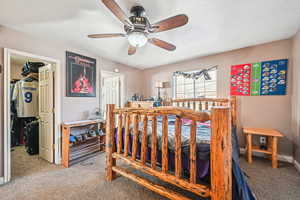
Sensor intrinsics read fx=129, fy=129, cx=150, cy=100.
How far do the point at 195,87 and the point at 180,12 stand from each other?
2287 mm

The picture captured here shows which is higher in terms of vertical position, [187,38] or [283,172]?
[187,38]

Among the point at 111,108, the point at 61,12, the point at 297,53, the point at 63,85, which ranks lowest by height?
the point at 111,108

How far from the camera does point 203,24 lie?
6.57 ft

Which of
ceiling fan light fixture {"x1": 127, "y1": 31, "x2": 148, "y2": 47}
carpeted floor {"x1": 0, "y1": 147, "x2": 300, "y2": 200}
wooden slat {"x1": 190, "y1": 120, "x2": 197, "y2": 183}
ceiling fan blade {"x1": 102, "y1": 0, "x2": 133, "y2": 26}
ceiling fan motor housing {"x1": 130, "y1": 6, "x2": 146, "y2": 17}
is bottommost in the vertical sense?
carpeted floor {"x1": 0, "y1": 147, "x2": 300, "y2": 200}

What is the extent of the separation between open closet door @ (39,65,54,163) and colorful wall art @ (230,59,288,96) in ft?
13.1

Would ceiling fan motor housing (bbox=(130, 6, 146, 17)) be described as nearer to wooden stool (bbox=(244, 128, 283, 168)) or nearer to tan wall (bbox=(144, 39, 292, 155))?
tan wall (bbox=(144, 39, 292, 155))

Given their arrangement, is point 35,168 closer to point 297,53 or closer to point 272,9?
point 272,9

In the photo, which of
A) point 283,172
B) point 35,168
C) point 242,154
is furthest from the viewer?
point 242,154

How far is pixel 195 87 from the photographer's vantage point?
12.0 ft

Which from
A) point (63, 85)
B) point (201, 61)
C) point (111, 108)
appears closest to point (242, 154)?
point (201, 61)

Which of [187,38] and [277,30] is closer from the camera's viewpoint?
[277,30]

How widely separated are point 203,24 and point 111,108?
6.33ft

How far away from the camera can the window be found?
3.38 m

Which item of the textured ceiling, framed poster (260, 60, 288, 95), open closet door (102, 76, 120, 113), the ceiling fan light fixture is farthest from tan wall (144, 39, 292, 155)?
open closet door (102, 76, 120, 113)
